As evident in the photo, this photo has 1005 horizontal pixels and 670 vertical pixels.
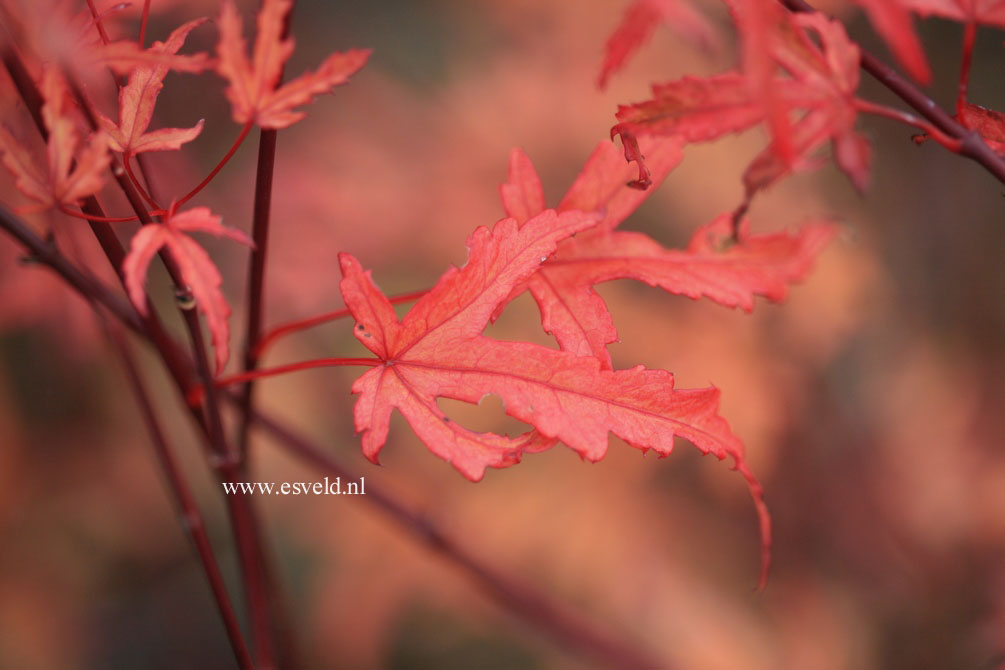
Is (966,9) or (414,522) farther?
(414,522)

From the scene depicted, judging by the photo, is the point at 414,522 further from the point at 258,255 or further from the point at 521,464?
the point at 521,464

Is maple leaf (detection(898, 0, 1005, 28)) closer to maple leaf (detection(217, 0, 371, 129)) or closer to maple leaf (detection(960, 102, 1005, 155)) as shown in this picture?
maple leaf (detection(960, 102, 1005, 155))

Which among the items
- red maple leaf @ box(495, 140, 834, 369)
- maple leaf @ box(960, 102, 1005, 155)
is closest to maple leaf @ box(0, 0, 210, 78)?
red maple leaf @ box(495, 140, 834, 369)

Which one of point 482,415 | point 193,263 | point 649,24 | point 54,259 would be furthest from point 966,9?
point 482,415

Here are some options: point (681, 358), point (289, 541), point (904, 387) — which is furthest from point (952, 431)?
point (289, 541)

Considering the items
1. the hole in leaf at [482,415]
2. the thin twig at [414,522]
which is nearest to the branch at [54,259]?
the thin twig at [414,522]

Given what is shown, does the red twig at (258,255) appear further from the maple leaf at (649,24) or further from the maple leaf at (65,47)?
the maple leaf at (649,24)
